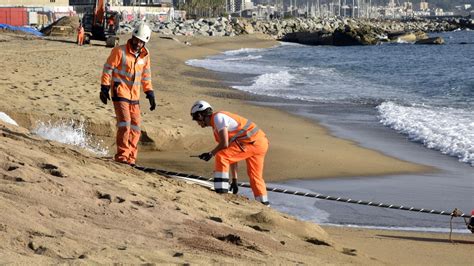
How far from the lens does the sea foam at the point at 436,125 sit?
13.9m

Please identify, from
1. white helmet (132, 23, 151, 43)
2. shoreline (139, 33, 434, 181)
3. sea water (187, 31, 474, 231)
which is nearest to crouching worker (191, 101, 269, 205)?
sea water (187, 31, 474, 231)

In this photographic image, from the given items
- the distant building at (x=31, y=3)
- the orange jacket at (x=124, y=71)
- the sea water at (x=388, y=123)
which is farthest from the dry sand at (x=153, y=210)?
the distant building at (x=31, y=3)

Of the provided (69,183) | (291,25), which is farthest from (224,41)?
(69,183)

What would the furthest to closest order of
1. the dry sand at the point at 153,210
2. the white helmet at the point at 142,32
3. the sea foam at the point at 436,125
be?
the sea foam at the point at 436,125 < the white helmet at the point at 142,32 < the dry sand at the point at 153,210

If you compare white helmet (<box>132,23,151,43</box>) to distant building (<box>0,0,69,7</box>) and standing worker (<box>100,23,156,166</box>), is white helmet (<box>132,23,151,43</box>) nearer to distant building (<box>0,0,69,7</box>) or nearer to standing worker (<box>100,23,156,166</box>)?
standing worker (<box>100,23,156,166</box>)

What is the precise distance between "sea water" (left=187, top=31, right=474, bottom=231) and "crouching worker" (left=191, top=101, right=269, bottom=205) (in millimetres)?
1009

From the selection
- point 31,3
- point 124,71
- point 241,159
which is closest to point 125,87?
point 124,71

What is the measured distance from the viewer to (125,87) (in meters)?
9.19

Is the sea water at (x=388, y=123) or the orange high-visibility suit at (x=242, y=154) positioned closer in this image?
the orange high-visibility suit at (x=242, y=154)

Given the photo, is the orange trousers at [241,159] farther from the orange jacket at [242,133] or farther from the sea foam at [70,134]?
the sea foam at [70,134]

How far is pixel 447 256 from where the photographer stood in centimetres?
713

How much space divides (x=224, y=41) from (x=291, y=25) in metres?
34.9

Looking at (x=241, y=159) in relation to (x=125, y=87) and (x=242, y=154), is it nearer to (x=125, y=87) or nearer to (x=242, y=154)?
(x=242, y=154)

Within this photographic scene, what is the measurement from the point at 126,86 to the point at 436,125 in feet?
29.7
